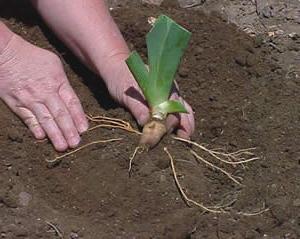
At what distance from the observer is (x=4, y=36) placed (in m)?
2.65

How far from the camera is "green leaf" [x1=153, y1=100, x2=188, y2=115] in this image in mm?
2398

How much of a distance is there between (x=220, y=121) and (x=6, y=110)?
0.61 m

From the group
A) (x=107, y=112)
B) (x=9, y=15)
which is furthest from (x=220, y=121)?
(x=9, y=15)

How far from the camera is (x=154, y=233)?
2273 mm

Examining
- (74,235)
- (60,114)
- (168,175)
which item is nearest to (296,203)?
(168,175)

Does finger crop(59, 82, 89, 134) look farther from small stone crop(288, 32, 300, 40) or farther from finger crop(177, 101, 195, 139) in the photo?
small stone crop(288, 32, 300, 40)

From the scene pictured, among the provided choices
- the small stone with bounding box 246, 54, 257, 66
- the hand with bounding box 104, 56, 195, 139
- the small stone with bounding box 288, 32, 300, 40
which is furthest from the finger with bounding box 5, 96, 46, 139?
the small stone with bounding box 288, 32, 300, 40

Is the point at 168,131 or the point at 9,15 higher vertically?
the point at 9,15

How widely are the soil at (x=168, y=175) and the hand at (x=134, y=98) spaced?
4cm

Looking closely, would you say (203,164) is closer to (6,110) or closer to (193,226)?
(193,226)

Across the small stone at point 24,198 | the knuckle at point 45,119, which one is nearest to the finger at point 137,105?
the knuckle at point 45,119

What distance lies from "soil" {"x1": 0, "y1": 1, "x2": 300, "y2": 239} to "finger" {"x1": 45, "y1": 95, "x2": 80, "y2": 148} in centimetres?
4

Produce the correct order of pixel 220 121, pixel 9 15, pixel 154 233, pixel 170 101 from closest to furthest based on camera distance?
pixel 154 233 → pixel 170 101 → pixel 220 121 → pixel 9 15

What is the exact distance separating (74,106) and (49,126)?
0.32ft
